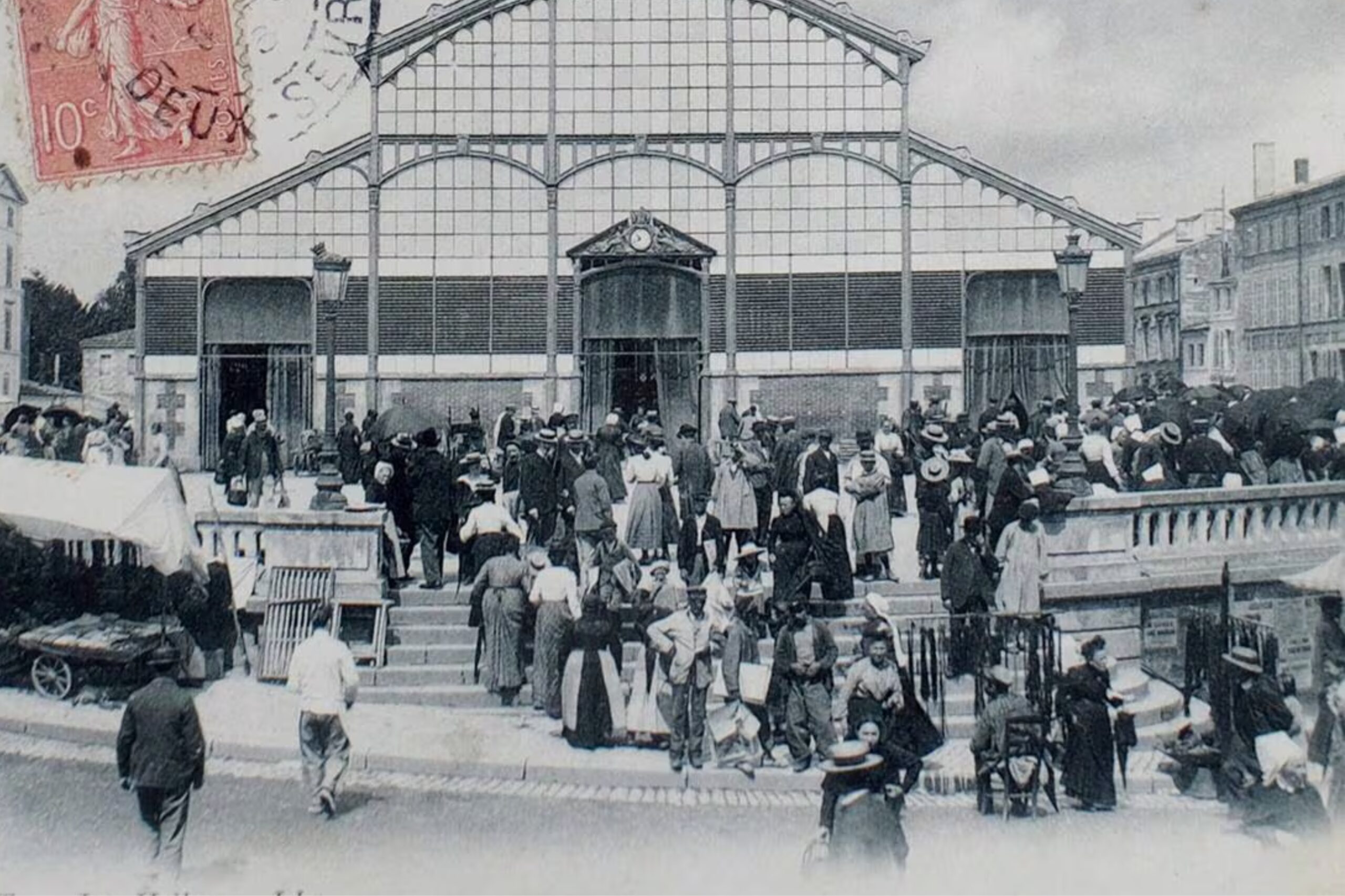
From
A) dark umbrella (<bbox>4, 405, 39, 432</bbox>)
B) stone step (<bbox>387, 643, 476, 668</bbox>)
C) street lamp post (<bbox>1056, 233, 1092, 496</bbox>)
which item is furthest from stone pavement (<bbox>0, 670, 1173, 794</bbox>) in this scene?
dark umbrella (<bbox>4, 405, 39, 432</bbox>)

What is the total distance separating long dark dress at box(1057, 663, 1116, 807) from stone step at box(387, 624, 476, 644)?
19.5ft

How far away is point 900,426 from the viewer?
2422cm

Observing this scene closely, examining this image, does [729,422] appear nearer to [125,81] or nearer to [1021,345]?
[1021,345]

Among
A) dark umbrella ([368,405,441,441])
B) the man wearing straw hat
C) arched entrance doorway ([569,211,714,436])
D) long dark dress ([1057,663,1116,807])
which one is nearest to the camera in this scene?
the man wearing straw hat

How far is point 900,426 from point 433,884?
53.4ft

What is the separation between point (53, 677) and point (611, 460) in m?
8.01

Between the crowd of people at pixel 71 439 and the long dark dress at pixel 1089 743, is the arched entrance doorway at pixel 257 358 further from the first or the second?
the long dark dress at pixel 1089 743

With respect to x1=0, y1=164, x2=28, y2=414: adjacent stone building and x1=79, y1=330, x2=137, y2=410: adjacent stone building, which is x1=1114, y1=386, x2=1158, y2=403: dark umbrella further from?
x1=79, y1=330, x2=137, y2=410: adjacent stone building

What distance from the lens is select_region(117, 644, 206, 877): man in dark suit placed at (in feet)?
27.9

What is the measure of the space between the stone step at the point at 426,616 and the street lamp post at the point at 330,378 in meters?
1.24

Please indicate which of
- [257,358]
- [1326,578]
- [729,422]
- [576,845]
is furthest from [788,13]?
[576,845]

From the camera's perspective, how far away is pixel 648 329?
26016mm

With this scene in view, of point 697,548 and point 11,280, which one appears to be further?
point 697,548

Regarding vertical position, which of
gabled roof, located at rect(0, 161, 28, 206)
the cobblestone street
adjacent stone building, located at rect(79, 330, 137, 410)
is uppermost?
gabled roof, located at rect(0, 161, 28, 206)
